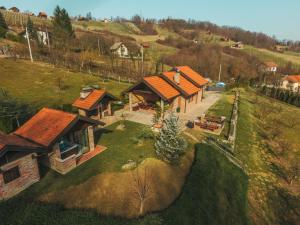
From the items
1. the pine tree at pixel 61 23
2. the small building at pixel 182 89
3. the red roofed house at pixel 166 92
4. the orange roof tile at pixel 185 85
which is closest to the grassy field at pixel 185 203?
the red roofed house at pixel 166 92

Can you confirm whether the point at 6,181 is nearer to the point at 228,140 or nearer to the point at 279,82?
the point at 228,140

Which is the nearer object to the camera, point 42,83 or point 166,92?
point 166,92

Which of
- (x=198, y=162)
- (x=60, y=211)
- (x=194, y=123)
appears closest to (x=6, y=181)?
(x=60, y=211)

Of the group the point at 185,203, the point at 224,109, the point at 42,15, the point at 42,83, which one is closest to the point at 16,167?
the point at 185,203

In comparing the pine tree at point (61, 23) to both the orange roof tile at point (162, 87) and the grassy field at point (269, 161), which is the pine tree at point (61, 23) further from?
the grassy field at point (269, 161)

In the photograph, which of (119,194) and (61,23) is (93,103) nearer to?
(119,194)

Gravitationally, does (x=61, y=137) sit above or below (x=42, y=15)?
below

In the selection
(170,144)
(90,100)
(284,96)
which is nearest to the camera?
(170,144)
